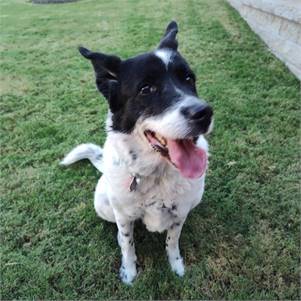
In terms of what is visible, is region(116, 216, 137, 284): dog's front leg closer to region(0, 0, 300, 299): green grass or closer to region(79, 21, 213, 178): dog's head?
region(0, 0, 300, 299): green grass

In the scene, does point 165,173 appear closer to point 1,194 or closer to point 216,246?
point 216,246

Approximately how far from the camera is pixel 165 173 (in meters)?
2.14

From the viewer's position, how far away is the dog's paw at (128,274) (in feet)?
7.86

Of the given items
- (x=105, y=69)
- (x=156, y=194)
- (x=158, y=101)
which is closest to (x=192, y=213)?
(x=156, y=194)

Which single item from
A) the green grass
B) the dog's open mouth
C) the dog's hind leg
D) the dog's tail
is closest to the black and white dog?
the dog's open mouth

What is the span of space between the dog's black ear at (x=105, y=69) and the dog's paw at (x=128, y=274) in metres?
1.15

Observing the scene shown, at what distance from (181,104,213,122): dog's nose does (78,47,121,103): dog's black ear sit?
43 cm

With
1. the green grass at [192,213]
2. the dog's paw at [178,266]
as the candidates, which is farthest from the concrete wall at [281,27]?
the dog's paw at [178,266]

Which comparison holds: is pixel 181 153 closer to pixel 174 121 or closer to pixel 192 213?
pixel 174 121

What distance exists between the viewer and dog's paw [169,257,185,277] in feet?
8.04

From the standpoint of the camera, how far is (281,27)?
5.54 m

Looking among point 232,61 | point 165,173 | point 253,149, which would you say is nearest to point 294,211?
point 253,149

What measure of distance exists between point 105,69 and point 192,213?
1.40 metres

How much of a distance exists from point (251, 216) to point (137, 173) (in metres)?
1.19
